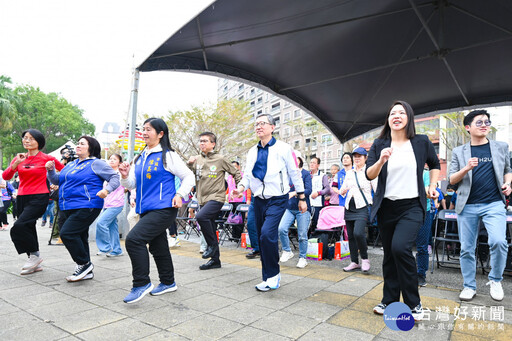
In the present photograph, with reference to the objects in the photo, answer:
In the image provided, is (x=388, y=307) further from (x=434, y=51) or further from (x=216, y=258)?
(x=434, y=51)

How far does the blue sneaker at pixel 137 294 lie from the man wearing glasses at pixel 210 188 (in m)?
1.94

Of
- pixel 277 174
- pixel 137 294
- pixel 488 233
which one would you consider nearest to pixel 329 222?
pixel 277 174

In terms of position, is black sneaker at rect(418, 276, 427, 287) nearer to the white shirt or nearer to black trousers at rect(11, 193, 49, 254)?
the white shirt

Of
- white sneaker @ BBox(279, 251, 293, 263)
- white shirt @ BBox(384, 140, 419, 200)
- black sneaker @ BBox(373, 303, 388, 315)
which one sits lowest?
white sneaker @ BBox(279, 251, 293, 263)

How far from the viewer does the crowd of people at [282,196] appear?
312cm

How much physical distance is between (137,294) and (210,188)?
2.56 metres

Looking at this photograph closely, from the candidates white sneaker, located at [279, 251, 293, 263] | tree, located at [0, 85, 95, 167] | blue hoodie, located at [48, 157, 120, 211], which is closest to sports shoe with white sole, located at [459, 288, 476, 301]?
white sneaker, located at [279, 251, 293, 263]

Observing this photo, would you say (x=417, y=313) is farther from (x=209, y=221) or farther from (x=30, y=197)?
(x=30, y=197)

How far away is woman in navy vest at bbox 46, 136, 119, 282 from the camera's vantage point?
4.31 m

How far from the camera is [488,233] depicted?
3.75 m

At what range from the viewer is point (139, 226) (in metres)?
3.58

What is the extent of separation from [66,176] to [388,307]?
412cm

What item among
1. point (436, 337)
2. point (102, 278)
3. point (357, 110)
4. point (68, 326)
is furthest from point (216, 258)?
point (357, 110)

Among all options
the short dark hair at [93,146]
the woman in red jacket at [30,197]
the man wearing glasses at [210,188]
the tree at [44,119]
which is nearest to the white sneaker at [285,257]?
the man wearing glasses at [210,188]
